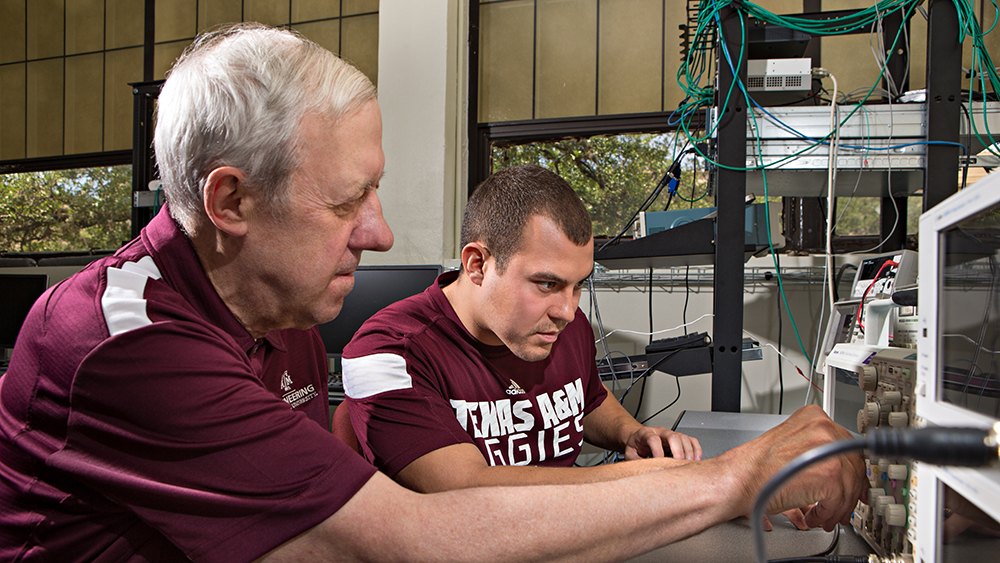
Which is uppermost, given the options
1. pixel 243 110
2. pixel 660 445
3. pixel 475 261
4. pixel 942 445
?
pixel 243 110

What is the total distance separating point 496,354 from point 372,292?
4.20ft

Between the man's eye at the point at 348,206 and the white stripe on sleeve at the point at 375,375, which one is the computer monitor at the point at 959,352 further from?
the white stripe on sleeve at the point at 375,375

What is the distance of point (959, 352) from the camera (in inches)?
19.3

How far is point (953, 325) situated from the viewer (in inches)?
19.6

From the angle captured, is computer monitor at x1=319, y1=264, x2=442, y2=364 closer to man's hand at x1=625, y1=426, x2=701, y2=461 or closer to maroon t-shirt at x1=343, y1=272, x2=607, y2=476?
maroon t-shirt at x1=343, y1=272, x2=607, y2=476

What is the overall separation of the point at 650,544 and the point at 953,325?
323 mm

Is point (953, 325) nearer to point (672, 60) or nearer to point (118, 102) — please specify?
point (672, 60)

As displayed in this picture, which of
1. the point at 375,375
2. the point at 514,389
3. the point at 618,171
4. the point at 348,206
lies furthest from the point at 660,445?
the point at 618,171

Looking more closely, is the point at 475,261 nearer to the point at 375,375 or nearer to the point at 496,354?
the point at 496,354

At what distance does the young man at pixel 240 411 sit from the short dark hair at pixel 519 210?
45 cm

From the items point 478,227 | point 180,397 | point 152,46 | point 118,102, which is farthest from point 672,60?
point 118,102

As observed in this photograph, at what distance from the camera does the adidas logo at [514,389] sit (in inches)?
43.2

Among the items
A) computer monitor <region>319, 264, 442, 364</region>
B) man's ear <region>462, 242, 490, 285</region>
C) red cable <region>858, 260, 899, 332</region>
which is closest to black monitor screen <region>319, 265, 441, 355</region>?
computer monitor <region>319, 264, 442, 364</region>

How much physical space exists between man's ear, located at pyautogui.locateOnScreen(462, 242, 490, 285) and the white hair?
0.54 meters
